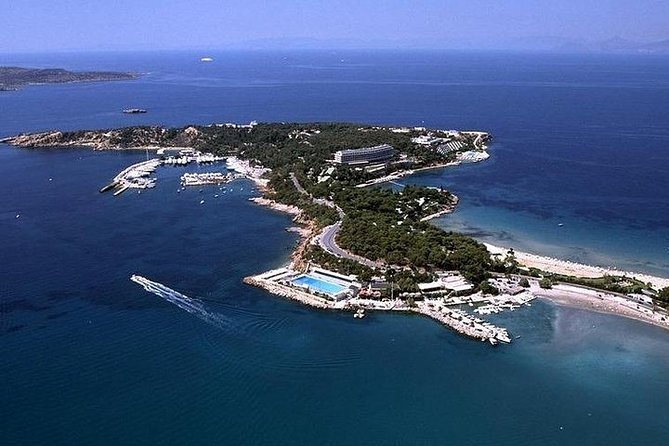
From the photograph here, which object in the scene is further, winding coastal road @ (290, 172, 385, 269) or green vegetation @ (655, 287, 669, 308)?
winding coastal road @ (290, 172, 385, 269)

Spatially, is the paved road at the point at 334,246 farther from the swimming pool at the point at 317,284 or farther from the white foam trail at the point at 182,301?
the white foam trail at the point at 182,301

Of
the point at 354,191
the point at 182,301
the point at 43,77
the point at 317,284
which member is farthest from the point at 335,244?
the point at 43,77

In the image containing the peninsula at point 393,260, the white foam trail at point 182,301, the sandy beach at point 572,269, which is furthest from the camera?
the sandy beach at point 572,269

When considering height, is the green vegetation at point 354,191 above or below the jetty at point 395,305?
above

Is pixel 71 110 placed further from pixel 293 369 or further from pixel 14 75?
pixel 293 369

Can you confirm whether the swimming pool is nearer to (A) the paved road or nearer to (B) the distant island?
(A) the paved road

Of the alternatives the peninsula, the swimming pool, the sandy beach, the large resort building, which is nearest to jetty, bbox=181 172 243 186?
the peninsula

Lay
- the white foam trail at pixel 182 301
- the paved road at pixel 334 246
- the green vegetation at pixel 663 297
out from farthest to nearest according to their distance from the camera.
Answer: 1. the paved road at pixel 334 246
2. the green vegetation at pixel 663 297
3. the white foam trail at pixel 182 301

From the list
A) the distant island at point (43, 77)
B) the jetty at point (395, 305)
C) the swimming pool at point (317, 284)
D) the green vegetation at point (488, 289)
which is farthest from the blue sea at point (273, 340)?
the distant island at point (43, 77)
